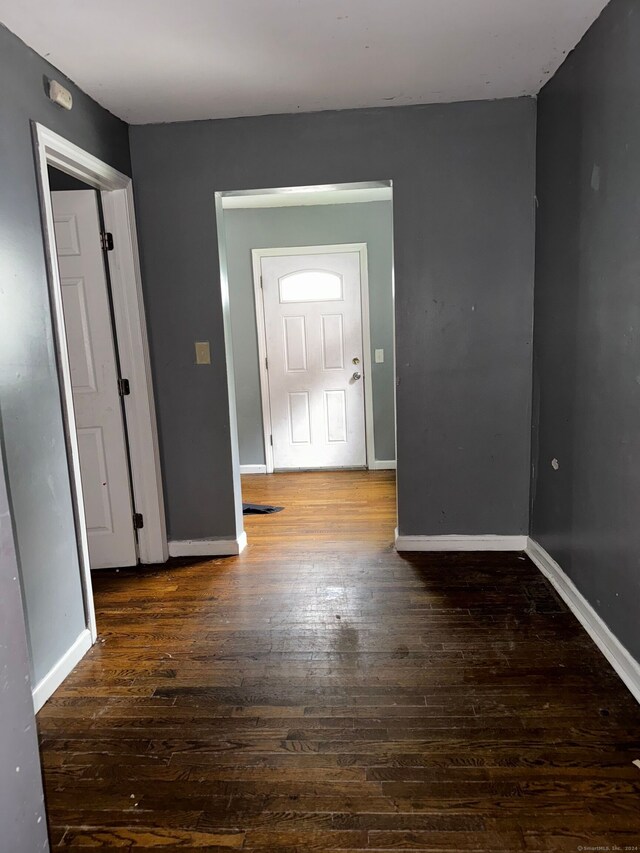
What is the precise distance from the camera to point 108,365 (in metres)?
3.03

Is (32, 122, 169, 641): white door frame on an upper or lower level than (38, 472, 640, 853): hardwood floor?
upper

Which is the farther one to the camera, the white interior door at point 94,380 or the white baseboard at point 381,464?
the white baseboard at point 381,464

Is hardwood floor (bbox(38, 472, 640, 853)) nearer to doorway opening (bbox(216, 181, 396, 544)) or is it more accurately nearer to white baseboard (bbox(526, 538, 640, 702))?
white baseboard (bbox(526, 538, 640, 702))

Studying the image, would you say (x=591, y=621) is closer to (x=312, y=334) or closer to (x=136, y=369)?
(x=136, y=369)

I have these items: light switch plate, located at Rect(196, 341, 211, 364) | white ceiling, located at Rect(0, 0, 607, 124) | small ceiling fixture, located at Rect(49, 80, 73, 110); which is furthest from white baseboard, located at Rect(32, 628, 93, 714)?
white ceiling, located at Rect(0, 0, 607, 124)

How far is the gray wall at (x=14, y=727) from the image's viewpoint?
0.94 m

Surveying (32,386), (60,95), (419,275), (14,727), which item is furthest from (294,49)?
(14,727)

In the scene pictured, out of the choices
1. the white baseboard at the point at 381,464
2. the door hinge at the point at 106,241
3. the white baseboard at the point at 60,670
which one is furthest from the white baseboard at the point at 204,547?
the white baseboard at the point at 381,464

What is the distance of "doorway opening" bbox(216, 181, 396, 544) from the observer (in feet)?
16.5

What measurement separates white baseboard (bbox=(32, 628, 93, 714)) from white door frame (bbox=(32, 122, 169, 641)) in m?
0.07

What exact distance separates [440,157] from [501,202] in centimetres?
39

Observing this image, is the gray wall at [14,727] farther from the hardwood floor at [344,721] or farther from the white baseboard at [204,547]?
the white baseboard at [204,547]

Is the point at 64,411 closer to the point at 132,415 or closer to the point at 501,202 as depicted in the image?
the point at 132,415

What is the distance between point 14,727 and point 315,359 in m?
4.40
